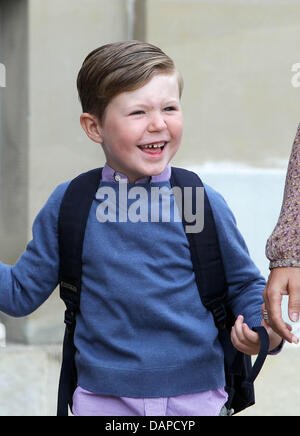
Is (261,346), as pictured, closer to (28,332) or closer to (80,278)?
(80,278)

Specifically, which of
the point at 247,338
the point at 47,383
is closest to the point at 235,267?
the point at 247,338

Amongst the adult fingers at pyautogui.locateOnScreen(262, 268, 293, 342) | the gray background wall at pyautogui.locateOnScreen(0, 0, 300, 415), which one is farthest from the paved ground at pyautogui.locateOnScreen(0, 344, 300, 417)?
the adult fingers at pyautogui.locateOnScreen(262, 268, 293, 342)

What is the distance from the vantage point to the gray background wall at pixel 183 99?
5004 millimetres

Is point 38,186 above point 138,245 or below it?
below

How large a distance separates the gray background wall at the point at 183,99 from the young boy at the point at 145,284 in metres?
2.57

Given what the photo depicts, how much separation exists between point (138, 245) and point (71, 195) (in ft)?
0.87

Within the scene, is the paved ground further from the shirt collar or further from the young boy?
the shirt collar

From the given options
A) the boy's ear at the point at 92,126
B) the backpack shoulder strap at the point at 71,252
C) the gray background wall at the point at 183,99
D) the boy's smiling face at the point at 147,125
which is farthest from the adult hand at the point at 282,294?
the gray background wall at the point at 183,99

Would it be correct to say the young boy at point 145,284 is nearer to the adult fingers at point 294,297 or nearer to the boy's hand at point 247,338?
the boy's hand at point 247,338

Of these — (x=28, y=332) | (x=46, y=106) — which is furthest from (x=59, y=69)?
(x=28, y=332)

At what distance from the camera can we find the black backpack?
8.00 ft

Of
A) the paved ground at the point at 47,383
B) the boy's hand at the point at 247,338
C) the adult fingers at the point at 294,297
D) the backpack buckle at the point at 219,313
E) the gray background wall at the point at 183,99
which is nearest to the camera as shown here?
the adult fingers at the point at 294,297

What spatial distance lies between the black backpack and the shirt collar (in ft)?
0.07

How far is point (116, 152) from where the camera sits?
2441mm
